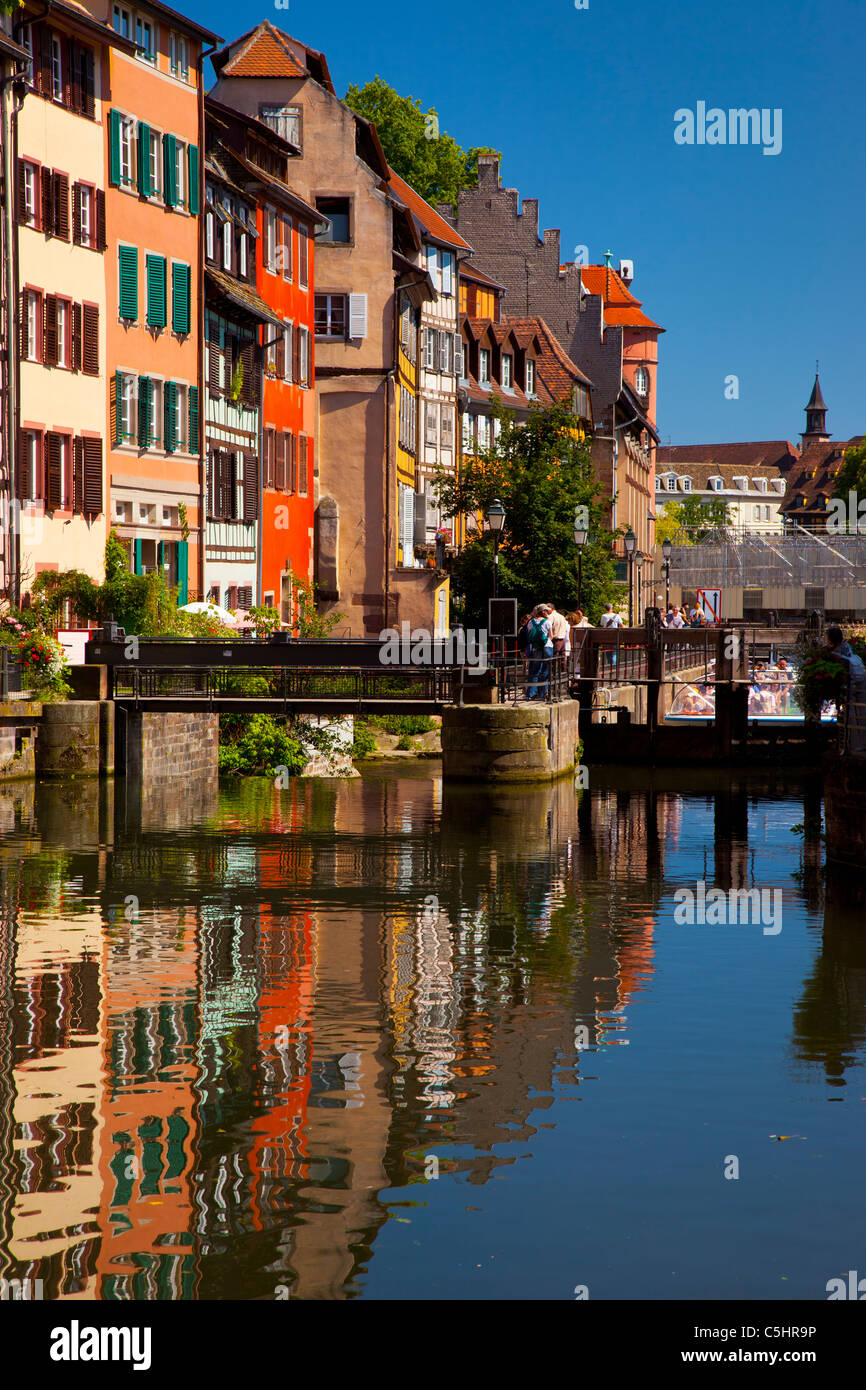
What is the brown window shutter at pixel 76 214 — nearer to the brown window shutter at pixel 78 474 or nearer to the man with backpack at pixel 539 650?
the brown window shutter at pixel 78 474

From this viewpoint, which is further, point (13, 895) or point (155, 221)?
point (155, 221)

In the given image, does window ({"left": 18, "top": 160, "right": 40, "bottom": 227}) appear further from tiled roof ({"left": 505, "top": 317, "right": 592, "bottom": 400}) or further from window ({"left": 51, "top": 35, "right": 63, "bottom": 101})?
tiled roof ({"left": 505, "top": 317, "right": 592, "bottom": 400})

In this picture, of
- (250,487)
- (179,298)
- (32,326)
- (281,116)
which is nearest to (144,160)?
(179,298)

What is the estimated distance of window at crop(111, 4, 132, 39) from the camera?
3637cm

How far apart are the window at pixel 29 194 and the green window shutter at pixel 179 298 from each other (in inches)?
217

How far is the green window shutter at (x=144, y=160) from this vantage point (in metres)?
37.3

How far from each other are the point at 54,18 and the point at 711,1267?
1210 inches

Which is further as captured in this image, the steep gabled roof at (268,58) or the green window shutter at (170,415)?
the steep gabled roof at (268,58)

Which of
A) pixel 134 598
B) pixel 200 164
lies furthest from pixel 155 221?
pixel 134 598

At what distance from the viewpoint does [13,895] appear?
1852 cm

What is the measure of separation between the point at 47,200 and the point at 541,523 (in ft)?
57.2

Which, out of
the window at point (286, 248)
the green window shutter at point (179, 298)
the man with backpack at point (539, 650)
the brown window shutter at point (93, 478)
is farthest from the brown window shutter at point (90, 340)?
the window at point (286, 248)

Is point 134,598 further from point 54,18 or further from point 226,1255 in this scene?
point 226,1255

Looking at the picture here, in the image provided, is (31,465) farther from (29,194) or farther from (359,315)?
(359,315)
